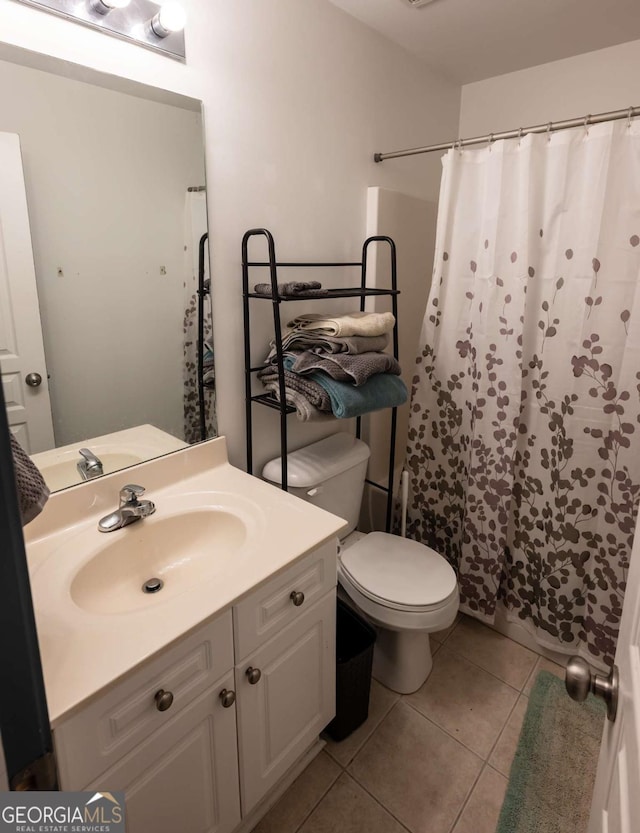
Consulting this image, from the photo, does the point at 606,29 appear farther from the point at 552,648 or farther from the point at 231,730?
Result: the point at 231,730

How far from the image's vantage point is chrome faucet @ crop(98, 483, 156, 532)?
118 cm

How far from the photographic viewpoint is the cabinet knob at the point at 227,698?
1.01m

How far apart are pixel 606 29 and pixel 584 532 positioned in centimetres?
176

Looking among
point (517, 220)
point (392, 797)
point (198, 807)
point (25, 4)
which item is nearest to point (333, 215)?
point (517, 220)

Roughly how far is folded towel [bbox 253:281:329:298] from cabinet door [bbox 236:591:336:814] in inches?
33.8

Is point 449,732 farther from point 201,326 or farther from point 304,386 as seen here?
point 201,326

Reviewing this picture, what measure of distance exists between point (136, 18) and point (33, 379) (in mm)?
880

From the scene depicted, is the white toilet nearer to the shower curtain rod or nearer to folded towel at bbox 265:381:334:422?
folded towel at bbox 265:381:334:422

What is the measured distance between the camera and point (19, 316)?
3.50ft

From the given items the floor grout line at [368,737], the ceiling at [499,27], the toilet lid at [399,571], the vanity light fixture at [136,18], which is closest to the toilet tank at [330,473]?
the toilet lid at [399,571]

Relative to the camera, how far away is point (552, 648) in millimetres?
1812

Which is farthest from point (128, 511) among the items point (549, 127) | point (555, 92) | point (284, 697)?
point (555, 92)

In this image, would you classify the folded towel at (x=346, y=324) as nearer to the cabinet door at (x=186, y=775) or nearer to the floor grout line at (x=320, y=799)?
the cabinet door at (x=186, y=775)

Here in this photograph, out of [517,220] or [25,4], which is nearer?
[25,4]
